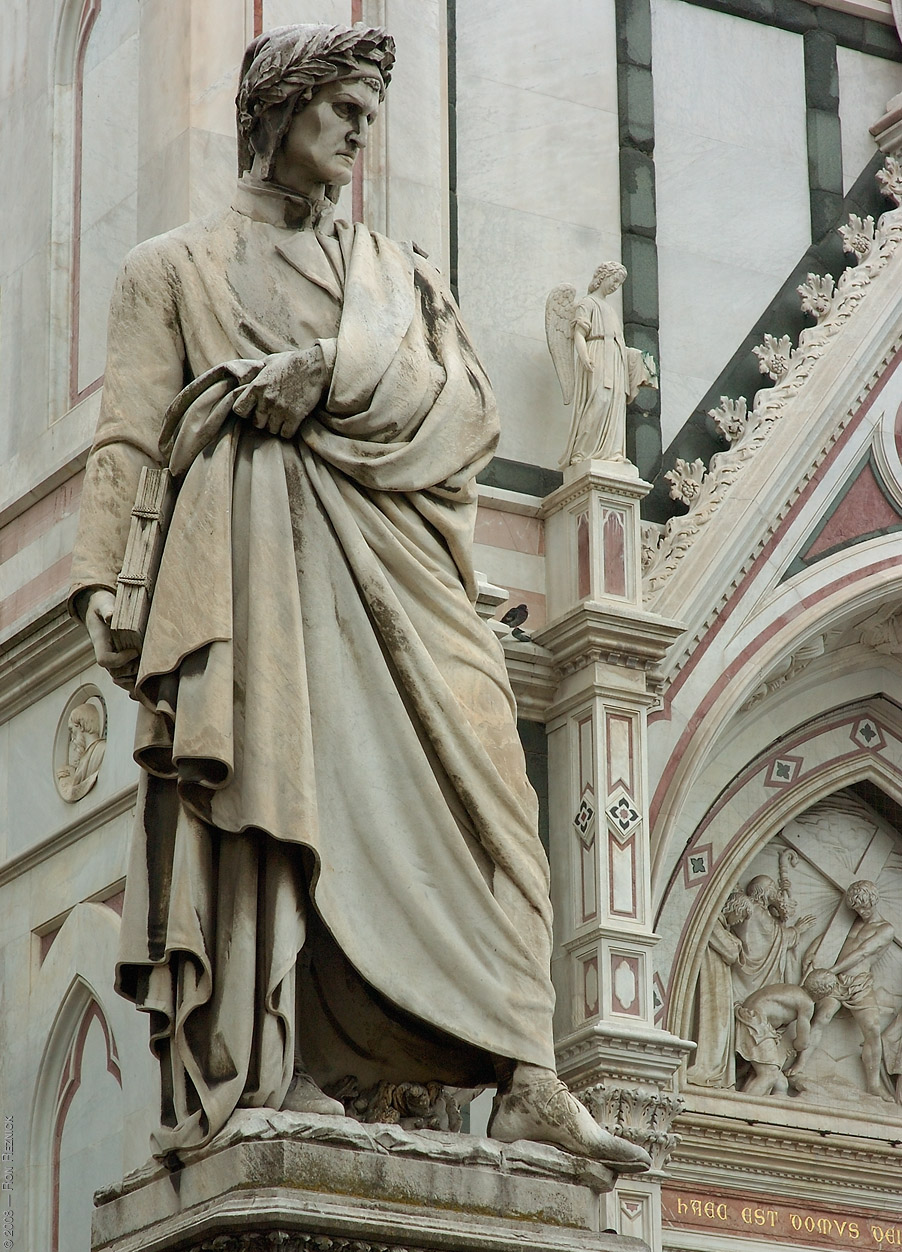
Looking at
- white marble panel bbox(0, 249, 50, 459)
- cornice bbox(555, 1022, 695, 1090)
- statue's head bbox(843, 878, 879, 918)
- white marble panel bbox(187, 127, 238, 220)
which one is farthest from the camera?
statue's head bbox(843, 878, 879, 918)

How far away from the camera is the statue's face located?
18.6 ft

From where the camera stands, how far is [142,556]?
5.38 meters

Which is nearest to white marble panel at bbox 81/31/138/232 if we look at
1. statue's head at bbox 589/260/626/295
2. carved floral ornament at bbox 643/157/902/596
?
statue's head at bbox 589/260/626/295

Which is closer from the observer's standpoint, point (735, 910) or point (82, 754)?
point (82, 754)

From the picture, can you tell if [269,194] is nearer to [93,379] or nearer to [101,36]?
[93,379]

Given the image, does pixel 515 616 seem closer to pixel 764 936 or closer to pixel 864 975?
pixel 764 936

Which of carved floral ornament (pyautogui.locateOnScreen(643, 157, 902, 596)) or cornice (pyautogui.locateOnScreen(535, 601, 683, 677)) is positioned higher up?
carved floral ornament (pyautogui.locateOnScreen(643, 157, 902, 596))

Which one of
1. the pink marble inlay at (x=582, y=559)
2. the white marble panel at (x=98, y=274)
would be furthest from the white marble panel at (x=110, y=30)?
the pink marble inlay at (x=582, y=559)

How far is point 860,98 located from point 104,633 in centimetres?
872

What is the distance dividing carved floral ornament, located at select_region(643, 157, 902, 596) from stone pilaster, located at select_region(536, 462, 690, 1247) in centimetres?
38

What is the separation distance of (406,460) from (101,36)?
672 centimetres

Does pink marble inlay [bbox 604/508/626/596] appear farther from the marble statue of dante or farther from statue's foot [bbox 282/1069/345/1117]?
statue's foot [bbox 282/1069/345/1117]

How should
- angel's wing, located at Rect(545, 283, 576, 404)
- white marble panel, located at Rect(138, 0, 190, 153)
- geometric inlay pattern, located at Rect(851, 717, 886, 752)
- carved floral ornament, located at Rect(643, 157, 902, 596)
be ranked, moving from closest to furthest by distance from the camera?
white marble panel, located at Rect(138, 0, 190, 153) → angel's wing, located at Rect(545, 283, 576, 404) → carved floral ornament, located at Rect(643, 157, 902, 596) → geometric inlay pattern, located at Rect(851, 717, 886, 752)

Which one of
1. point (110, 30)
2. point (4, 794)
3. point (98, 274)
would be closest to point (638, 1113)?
point (4, 794)
